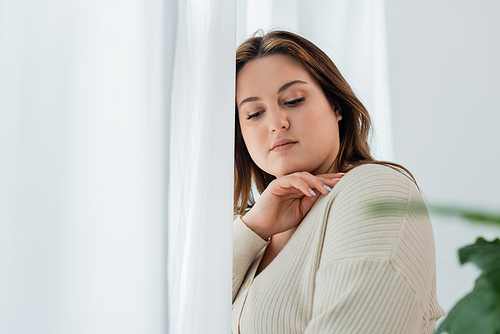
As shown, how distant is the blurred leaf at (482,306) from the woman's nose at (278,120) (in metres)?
0.77

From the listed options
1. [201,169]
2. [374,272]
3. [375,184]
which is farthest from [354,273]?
[201,169]

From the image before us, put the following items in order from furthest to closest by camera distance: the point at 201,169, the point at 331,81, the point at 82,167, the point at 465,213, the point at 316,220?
1. the point at 331,81
2. the point at 316,220
3. the point at 201,169
4. the point at 82,167
5. the point at 465,213

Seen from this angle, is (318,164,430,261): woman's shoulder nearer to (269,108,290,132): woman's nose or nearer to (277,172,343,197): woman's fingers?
(277,172,343,197): woman's fingers

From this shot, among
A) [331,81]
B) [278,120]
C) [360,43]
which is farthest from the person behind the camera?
[360,43]

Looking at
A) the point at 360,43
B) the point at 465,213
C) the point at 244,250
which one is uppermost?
the point at 360,43

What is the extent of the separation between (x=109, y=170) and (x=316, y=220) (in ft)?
1.68

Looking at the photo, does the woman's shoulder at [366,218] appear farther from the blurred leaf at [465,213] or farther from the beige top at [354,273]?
the blurred leaf at [465,213]

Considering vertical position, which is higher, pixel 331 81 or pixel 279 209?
pixel 331 81

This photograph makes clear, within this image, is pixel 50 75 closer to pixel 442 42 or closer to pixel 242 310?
pixel 242 310

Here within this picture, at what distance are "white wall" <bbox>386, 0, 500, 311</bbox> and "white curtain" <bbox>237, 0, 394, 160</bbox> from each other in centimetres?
4

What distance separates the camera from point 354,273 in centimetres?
63

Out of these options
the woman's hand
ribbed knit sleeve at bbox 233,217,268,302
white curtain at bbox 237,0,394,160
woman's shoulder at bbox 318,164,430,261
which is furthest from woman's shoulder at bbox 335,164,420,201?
white curtain at bbox 237,0,394,160

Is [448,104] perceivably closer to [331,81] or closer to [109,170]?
[331,81]

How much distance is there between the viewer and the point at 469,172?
152cm
